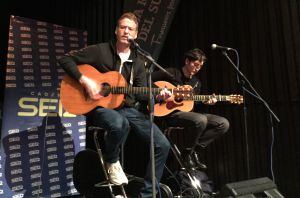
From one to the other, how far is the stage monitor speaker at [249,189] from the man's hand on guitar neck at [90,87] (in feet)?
4.61

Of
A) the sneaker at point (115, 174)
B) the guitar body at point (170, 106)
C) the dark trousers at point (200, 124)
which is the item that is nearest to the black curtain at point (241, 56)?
the dark trousers at point (200, 124)

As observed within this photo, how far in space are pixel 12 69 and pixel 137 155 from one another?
1894mm

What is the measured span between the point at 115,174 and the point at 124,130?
1.31 feet

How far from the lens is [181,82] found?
396 cm

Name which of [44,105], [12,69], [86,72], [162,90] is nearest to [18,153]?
[44,105]

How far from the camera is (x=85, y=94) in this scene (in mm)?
2969

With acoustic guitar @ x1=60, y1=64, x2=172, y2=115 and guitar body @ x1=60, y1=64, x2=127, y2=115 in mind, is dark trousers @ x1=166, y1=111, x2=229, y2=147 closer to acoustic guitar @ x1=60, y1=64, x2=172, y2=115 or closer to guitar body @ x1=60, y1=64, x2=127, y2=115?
acoustic guitar @ x1=60, y1=64, x2=172, y2=115

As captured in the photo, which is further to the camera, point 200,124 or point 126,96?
point 200,124

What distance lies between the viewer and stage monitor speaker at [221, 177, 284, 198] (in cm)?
204

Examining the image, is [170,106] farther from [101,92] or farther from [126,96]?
[101,92]

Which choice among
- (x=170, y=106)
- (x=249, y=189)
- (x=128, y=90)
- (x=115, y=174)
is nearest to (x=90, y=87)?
(x=128, y=90)

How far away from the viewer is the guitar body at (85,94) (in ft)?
9.64

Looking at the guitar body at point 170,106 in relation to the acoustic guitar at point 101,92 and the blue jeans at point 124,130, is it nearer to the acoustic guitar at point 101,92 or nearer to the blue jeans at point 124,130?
the blue jeans at point 124,130

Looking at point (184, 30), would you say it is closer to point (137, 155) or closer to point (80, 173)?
point (137, 155)
